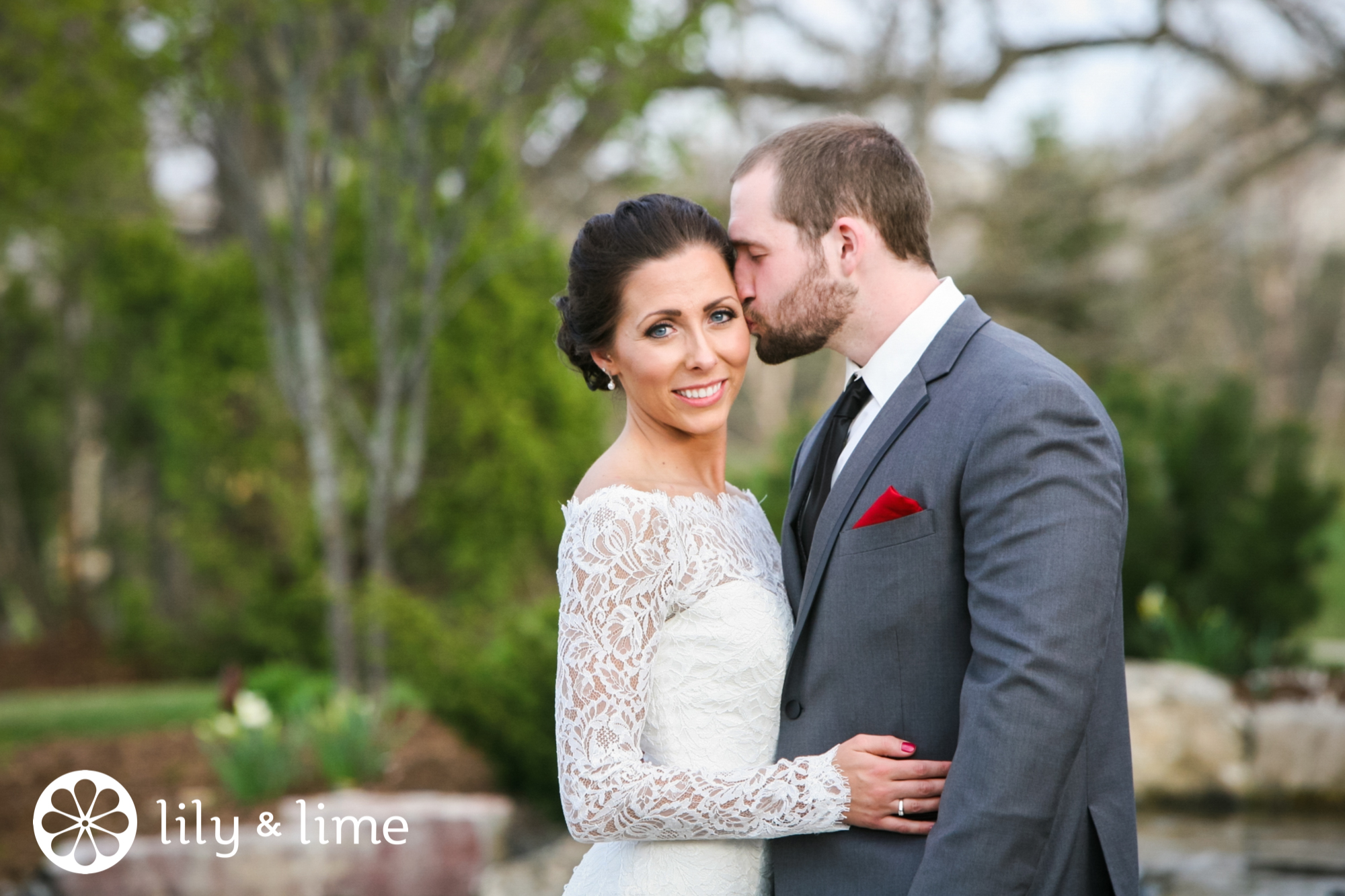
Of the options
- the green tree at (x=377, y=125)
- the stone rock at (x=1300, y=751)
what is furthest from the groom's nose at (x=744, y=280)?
the stone rock at (x=1300, y=751)

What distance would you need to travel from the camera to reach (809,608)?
87.4 inches

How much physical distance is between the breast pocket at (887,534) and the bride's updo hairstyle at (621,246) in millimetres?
739

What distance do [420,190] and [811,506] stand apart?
559 centimetres

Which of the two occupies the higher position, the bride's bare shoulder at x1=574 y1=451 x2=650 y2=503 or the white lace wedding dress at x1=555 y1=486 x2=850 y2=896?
the bride's bare shoulder at x1=574 y1=451 x2=650 y2=503

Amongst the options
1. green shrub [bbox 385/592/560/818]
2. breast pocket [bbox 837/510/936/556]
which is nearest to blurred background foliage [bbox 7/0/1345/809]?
green shrub [bbox 385/592/560/818]

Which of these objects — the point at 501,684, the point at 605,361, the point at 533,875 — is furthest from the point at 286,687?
the point at 605,361

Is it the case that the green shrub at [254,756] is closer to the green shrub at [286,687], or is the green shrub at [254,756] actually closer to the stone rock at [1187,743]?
the green shrub at [286,687]

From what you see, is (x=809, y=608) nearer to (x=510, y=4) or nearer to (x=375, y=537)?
(x=375, y=537)

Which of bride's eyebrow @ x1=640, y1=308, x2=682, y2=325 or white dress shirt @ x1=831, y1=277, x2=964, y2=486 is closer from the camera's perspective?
white dress shirt @ x1=831, y1=277, x2=964, y2=486

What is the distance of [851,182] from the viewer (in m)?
2.31

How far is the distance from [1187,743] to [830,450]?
5322 mm

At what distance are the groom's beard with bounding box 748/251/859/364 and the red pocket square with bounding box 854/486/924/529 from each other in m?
0.43

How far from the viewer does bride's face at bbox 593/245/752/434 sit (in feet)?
8.30

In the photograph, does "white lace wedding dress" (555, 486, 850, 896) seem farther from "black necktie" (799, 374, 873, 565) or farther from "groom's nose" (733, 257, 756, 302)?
"groom's nose" (733, 257, 756, 302)
